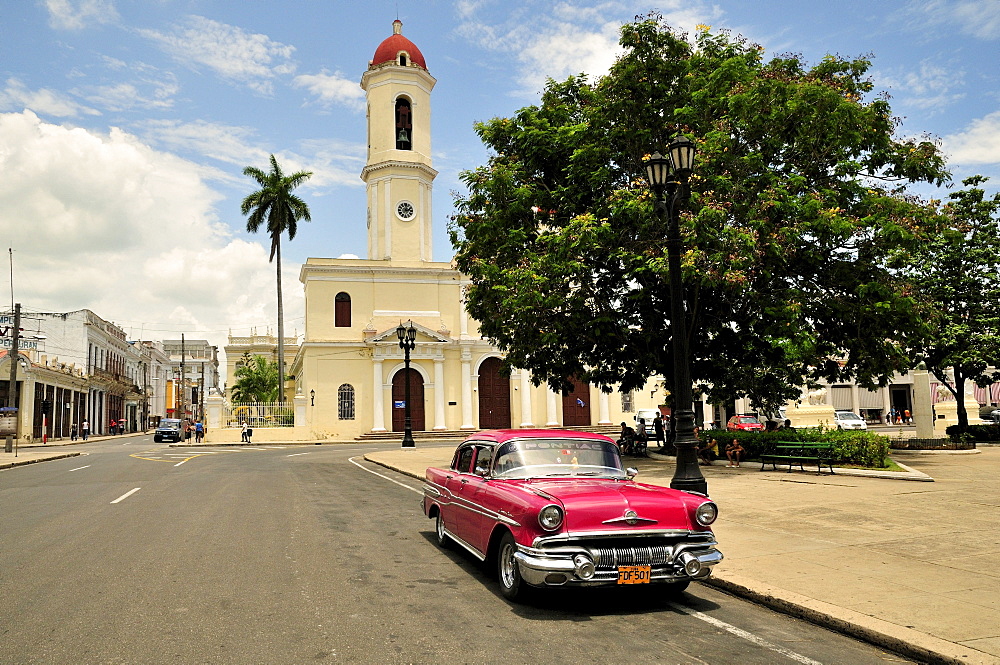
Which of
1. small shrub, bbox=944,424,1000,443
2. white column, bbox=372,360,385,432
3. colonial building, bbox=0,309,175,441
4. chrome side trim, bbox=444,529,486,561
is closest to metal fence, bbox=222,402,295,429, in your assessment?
white column, bbox=372,360,385,432

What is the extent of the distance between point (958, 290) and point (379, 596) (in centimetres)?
2556

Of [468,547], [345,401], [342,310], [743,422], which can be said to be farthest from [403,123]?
[468,547]

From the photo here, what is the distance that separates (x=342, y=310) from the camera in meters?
50.0

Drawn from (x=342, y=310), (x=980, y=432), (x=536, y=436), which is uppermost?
(x=342, y=310)

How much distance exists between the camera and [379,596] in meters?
6.55

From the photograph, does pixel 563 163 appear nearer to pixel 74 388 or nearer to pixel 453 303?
pixel 453 303

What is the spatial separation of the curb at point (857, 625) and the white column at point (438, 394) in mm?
42469

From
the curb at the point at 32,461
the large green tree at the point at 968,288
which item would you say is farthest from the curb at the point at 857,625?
the curb at the point at 32,461

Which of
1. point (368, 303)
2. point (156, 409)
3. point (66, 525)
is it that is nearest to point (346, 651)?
point (66, 525)

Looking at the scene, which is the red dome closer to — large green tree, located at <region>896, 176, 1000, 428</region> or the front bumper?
large green tree, located at <region>896, 176, 1000, 428</region>

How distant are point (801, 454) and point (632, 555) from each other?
493 inches

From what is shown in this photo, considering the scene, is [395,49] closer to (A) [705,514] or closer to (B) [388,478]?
(B) [388,478]

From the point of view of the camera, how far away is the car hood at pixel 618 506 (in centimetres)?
607

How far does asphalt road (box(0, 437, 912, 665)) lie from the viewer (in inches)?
199
